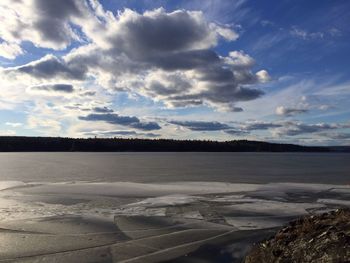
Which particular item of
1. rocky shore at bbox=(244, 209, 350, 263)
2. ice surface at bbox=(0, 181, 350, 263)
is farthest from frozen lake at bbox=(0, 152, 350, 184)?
rocky shore at bbox=(244, 209, 350, 263)

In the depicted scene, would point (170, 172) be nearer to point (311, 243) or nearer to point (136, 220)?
point (136, 220)

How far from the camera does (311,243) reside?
6648 mm

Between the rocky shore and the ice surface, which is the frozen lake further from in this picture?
the rocky shore

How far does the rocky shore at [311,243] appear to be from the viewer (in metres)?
6.07

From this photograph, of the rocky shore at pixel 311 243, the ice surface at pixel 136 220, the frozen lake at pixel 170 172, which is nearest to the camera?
the rocky shore at pixel 311 243

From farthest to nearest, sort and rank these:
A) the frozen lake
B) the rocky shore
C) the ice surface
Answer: the frozen lake, the ice surface, the rocky shore

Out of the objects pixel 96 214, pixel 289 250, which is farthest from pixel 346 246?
pixel 96 214

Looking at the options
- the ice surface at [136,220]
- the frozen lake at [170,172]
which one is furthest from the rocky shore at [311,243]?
the frozen lake at [170,172]

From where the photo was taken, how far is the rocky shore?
6074 mm

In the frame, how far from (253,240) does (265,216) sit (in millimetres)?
3780

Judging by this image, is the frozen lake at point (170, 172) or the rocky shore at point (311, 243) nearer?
the rocky shore at point (311, 243)

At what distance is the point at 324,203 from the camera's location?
17734 mm

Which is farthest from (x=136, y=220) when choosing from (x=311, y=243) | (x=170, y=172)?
(x=170, y=172)

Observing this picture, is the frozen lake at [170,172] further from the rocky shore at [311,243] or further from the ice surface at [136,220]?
the rocky shore at [311,243]
